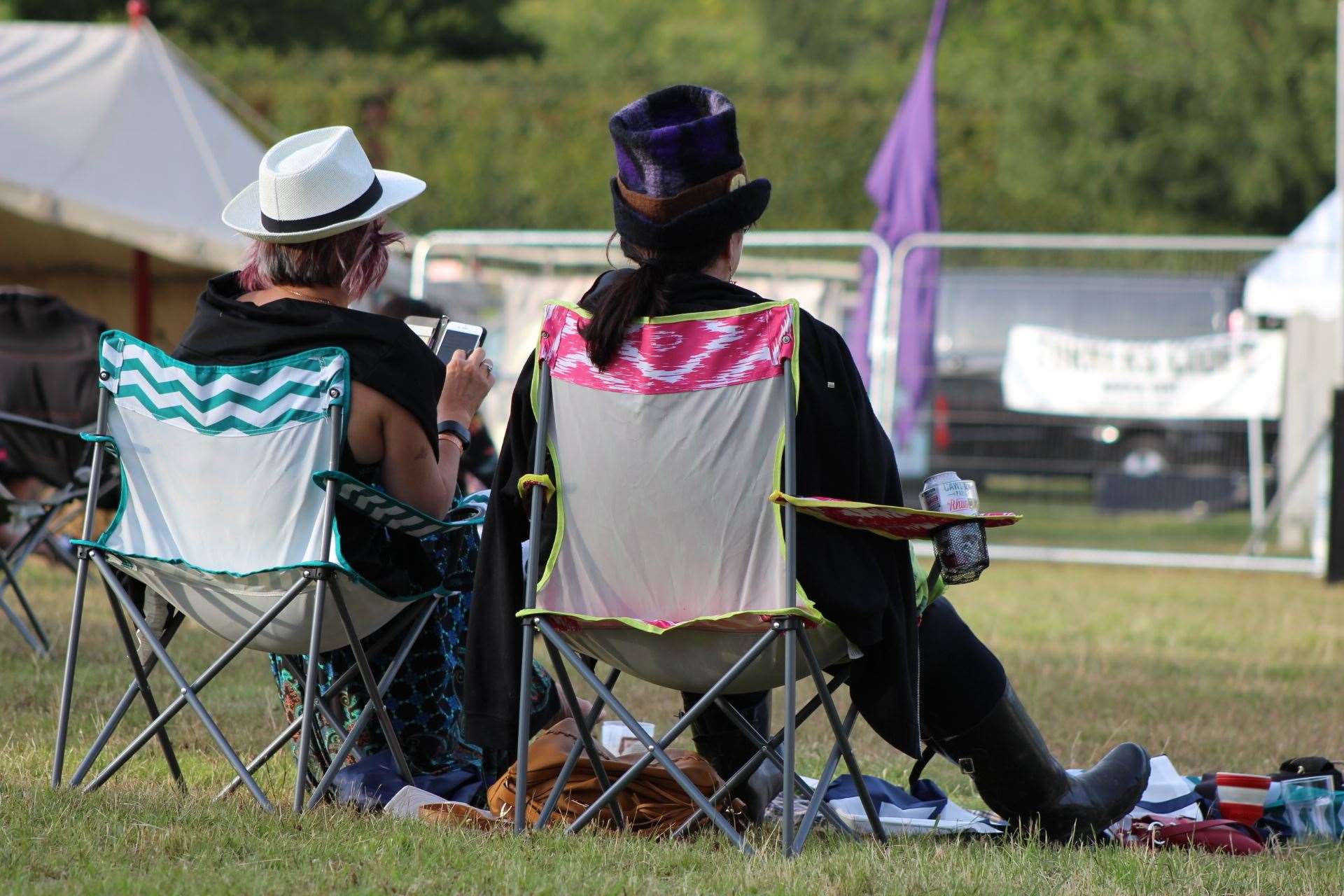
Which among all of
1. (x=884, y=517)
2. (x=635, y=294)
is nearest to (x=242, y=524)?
(x=635, y=294)

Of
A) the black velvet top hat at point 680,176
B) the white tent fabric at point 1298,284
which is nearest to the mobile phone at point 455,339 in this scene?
the black velvet top hat at point 680,176

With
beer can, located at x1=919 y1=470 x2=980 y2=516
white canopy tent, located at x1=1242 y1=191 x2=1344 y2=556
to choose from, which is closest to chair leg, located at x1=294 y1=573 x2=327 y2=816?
beer can, located at x1=919 y1=470 x2=980 y2=516

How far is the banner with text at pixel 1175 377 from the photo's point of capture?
9602mm

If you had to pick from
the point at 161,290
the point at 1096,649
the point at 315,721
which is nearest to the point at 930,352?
the point at 1096,649

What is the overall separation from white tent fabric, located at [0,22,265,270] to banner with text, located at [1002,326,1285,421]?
5019mm

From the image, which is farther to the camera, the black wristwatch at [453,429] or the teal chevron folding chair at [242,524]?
the black wristwatch at [453,429]

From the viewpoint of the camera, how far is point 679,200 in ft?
9.95

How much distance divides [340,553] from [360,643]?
0.67ft

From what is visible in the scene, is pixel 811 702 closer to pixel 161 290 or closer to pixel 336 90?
pixel 161 290

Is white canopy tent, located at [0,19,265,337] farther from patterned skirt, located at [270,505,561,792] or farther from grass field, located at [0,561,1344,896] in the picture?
patterned skirt, located at [270,505,561,792]

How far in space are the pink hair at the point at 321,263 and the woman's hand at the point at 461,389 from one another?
240 mm

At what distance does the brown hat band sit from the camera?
9.95 feet

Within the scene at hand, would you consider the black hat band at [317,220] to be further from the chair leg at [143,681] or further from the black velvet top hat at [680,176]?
the chair leg at [143,681]

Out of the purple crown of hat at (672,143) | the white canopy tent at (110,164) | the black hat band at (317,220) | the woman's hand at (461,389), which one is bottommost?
the woman's hand at (461,389)
